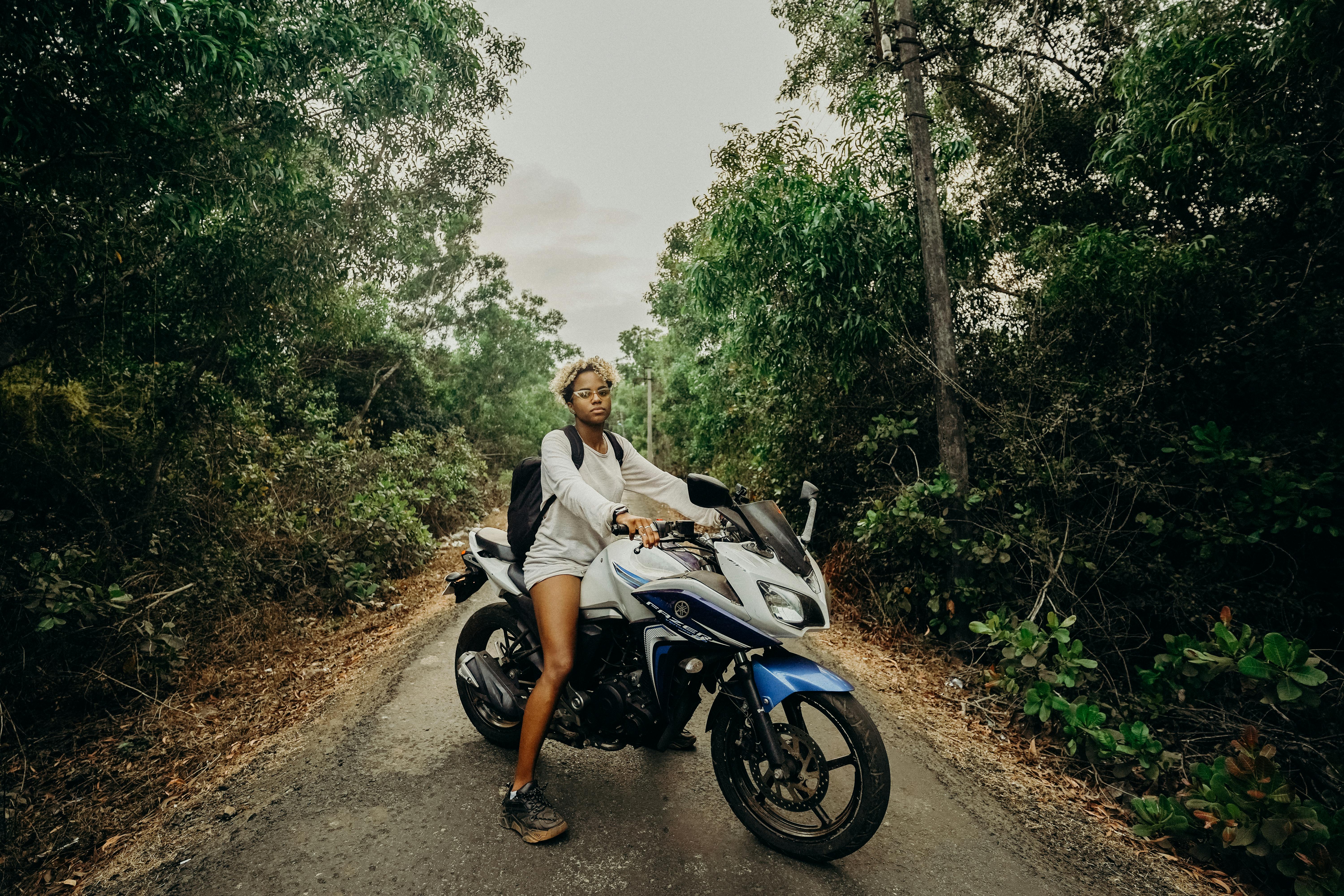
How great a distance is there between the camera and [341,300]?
8172 mm

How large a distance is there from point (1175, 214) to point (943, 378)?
2.67 metres

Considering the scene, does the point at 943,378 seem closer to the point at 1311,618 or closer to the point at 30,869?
the point at 1311,618

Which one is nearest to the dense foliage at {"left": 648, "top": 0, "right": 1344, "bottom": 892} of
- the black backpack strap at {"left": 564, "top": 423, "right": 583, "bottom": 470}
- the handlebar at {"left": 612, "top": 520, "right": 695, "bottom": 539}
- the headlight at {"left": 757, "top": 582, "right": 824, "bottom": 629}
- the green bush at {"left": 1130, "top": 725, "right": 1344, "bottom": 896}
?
the green bush at {"left": 1130, "top": 725, "right": 1344, "bottom": 896}

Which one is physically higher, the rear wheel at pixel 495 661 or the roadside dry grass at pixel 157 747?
the rear wheel at pixel 495 661

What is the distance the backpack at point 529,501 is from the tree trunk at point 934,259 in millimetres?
3535

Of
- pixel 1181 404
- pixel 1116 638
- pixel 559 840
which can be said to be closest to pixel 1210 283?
pixel 1181 404

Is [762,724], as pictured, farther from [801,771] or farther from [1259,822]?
[1259,822]

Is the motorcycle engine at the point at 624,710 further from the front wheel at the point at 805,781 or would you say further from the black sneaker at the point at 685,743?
the black sneaker at the point at 685,743

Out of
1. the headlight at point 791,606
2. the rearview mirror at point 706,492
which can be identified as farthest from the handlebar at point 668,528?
the headlight at point 791,606

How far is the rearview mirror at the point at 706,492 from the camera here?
2.16 meters

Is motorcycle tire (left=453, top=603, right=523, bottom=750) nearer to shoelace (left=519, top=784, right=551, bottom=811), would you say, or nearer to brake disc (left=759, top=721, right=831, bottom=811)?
shoelace (left=519, top=784, right=551, bottom=811)

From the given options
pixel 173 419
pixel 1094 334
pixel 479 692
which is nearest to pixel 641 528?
pixel 479 692

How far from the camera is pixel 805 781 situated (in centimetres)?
237

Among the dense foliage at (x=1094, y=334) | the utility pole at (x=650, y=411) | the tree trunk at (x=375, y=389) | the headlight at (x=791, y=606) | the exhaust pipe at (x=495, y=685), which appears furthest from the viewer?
the utility pole at (x=650, y=411)
